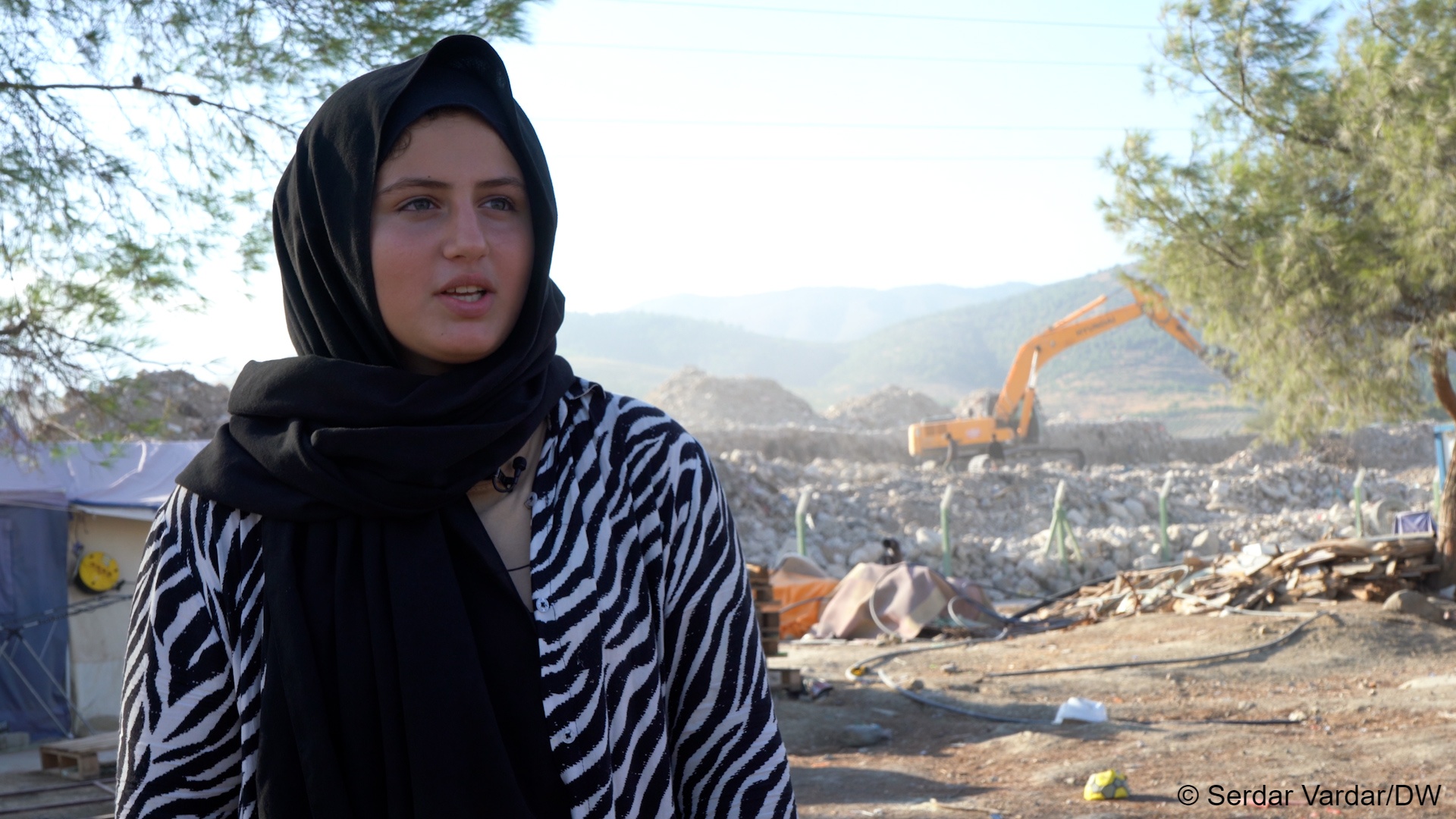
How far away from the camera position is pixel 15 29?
14.0ft

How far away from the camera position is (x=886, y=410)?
4803 centimetres

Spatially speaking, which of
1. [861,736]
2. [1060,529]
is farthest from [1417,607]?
[1060,529]

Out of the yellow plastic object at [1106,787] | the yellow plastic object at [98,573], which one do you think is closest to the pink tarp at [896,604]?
the yellow plastic object at [1106,787]

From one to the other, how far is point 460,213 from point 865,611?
405 inches

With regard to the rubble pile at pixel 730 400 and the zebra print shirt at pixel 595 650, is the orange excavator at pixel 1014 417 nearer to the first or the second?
the rubble pile at pixel 730 400

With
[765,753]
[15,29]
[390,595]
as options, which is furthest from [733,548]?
[15,29]

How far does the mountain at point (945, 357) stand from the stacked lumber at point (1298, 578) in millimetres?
66612

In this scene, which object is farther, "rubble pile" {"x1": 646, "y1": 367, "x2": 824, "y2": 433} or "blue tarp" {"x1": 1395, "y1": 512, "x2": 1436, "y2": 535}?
"rubble pile" {"x1": 646, "y1": 367, "x2": 824, "y2": 433}

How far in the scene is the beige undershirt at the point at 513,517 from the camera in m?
1.27

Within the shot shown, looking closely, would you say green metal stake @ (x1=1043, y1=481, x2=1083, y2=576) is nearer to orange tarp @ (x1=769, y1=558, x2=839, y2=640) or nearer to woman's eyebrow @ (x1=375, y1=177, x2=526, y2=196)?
orange tarp @ (x1=769, y1=558, x2=839, y2=640)

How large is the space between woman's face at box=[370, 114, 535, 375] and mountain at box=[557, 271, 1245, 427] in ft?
252

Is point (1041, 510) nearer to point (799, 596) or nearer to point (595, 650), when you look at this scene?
point (799, 596)

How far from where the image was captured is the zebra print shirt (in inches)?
47.8

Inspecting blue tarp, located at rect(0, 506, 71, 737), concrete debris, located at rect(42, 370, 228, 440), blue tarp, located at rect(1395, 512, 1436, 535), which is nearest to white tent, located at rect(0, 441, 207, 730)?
blue tarp, located at rect(0, 506, 71, 737)
